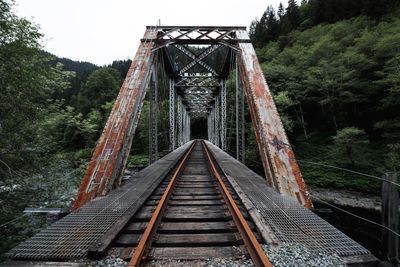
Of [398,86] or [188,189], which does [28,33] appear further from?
[398,86]

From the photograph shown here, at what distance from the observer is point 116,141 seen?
4578 millimetres

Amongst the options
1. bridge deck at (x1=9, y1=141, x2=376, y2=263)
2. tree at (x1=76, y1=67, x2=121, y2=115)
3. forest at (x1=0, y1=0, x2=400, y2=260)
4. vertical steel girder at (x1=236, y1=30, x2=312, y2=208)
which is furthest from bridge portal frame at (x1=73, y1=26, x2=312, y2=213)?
tree at (x1=76, y1=67, x2=121, y2=115)

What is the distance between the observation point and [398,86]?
14477 mm

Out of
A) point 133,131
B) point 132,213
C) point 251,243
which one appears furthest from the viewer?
point 133,131

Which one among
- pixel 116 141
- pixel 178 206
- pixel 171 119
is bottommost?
pixel 178 206

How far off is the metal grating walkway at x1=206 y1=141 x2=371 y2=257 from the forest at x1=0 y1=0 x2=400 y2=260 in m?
2.04

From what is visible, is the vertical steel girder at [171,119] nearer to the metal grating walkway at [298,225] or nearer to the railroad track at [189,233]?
the railroad track at [189,233]

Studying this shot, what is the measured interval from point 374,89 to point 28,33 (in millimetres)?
23031

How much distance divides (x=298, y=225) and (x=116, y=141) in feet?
11.8

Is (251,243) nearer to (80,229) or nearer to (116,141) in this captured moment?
(80,229)

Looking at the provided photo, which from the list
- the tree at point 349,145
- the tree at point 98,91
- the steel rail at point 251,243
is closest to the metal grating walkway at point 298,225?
the steel rail at point 251,243

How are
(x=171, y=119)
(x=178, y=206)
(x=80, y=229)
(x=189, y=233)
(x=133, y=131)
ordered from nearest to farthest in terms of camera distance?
(x=80, y=229), (x=189, y=233), (x=178, y=206), (x=133, y=131), (x=171, y=119)

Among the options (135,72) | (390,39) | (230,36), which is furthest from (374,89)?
(135,72)

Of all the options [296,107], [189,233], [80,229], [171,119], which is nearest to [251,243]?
[189,233]
